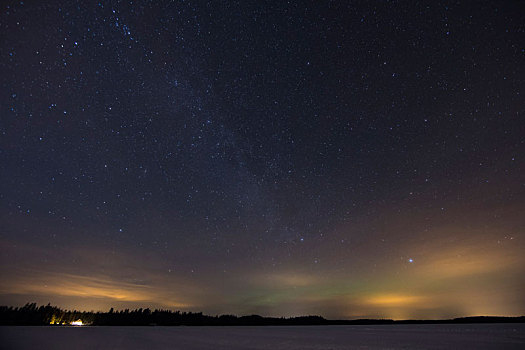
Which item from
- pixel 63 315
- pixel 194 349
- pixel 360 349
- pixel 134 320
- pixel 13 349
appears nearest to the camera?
pixel 13 349

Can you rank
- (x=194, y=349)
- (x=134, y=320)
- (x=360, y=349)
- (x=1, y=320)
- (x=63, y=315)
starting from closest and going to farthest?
(x=194, y=349)
(x=360, y=349)
(x=1, y=320)
(x=63, y=315)
(x=134, y=320)

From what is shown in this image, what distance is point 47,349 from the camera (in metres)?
25.9

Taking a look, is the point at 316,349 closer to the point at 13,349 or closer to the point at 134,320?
the point at 13,349

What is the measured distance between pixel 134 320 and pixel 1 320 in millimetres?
62548

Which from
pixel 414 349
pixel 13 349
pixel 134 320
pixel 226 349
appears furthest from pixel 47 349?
pixel 134 320

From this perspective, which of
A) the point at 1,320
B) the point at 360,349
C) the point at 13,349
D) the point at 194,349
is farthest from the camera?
the point at 1,320

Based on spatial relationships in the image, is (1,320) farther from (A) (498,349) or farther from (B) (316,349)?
(A) (498,349)

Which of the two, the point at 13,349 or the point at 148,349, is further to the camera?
the point at 148,349

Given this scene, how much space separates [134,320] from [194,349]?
179 meters

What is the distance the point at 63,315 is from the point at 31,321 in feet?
42.6

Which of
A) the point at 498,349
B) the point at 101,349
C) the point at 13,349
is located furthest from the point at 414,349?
the point at 13,349

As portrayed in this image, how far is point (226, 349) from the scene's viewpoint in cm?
2675

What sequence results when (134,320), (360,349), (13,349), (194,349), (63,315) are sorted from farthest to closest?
(134,320) → (63,315) → (360,349) → (194,349) → (13,349)

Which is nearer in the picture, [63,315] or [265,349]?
[265,349]
